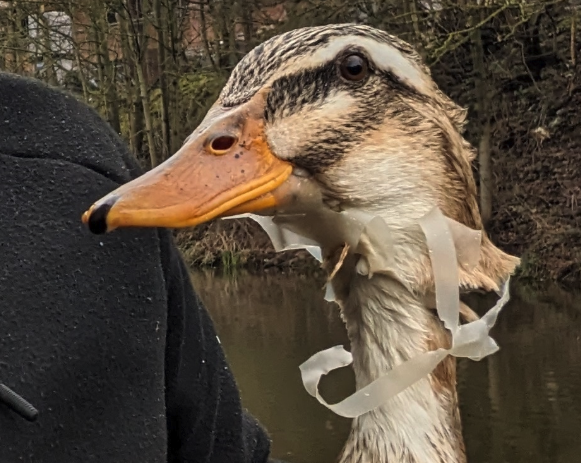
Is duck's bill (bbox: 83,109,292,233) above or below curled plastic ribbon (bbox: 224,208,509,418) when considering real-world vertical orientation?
above

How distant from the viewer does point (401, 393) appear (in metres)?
1.61

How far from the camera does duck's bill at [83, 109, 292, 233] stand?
3.82 feet

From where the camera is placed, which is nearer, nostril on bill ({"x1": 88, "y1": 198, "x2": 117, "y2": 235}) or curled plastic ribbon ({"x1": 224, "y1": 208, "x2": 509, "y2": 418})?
nostril on bill ({"x1": 88, "y1": 198, "x2": 117, "y2": 235})

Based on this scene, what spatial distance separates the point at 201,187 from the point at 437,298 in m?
0.50

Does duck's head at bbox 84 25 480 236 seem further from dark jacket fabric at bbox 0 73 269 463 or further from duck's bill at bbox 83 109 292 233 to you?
dark jacket fabric at bbox 0 73 269 463

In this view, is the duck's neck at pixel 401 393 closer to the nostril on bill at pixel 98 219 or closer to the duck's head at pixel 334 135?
the duck's head at pixel 334 135

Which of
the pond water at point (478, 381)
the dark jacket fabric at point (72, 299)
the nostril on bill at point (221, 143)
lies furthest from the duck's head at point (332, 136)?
the pond water at point (478, 381)

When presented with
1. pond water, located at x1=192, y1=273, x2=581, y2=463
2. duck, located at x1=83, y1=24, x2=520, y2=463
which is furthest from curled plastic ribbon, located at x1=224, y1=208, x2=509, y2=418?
pond water, located at x1=192, y1=273, x2=581, y2=463

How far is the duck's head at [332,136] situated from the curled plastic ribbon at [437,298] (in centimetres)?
4

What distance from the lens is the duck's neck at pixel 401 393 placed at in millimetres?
1599

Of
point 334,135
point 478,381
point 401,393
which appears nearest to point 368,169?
point 334,135

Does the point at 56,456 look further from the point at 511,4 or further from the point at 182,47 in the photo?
the point at 182,47

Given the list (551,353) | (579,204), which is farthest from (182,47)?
(551,353)

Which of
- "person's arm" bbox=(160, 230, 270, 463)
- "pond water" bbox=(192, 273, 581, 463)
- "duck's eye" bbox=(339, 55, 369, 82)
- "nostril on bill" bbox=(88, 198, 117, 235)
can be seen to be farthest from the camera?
"pond water" bbox=(192, 273, 581, 463)
